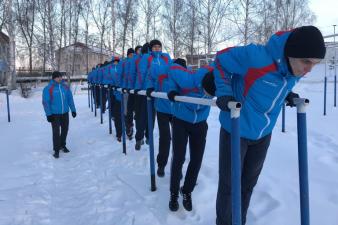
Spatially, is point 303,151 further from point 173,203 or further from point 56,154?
point 56,154

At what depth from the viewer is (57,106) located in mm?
6590

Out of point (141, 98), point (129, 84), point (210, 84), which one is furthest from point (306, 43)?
point (129, 84)

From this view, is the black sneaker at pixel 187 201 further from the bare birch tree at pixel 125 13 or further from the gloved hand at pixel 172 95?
the bare birch tree at pixel 125 13

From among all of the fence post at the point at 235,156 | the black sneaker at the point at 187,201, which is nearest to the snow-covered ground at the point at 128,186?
the black sneaker at the point at 187,201

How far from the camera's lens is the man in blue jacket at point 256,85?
1.99 meters

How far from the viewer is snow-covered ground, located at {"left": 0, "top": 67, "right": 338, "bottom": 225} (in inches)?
131

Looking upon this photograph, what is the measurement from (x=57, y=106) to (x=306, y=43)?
537 centimetres

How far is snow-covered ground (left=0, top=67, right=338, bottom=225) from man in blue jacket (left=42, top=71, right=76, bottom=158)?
359mm

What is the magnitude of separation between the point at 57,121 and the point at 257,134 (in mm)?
4971

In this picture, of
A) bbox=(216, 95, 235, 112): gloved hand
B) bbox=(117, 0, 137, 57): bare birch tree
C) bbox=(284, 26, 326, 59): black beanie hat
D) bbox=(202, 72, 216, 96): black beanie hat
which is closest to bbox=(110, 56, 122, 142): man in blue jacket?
bbox=(202, 72, 216, 96): black beanie hat

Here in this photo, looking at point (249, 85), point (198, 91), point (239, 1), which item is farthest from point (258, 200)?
point (239, 1)

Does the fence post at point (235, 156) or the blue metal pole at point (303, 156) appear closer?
the fence post at point (235, 156)

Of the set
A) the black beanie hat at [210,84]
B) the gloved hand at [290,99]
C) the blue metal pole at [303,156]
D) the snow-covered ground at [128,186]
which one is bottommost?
the snow-covered ground at [128,186]

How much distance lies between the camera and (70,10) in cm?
2970
